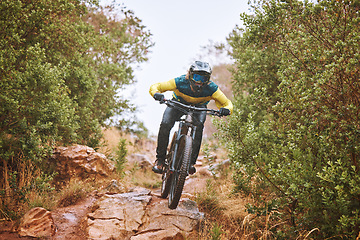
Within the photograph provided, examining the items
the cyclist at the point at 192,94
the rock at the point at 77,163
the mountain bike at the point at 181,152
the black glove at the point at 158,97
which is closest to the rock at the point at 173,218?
the mountain bike at the point at 181,152

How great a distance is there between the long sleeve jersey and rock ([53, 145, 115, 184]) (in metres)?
3.24

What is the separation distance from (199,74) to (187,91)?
539 mm

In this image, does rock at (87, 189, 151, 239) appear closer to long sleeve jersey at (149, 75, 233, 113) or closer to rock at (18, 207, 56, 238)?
rock at (18, 207, 56, 238)

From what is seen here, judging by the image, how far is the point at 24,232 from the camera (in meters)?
4.80

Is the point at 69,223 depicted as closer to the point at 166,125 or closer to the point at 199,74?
the point at 166,125

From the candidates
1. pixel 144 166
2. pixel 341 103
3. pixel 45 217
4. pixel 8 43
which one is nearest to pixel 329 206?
pixel 341 103

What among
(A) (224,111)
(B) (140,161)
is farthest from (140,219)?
(B) (140,161)

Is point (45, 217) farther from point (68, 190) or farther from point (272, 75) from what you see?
point (272, 75)

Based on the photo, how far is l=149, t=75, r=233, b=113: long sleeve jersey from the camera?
581 centimetres

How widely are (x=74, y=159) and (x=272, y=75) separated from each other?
20.0 feet

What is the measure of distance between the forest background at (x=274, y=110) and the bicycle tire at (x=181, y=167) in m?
1.15

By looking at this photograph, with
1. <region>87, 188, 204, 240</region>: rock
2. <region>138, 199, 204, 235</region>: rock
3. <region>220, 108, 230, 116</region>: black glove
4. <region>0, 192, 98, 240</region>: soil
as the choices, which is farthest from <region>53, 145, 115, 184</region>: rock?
<region>220, 108, 230, 116</region>: black glove

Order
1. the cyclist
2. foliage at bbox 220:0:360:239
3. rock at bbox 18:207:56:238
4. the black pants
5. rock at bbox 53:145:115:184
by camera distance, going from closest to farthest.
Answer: foliage at bbox 220:0:360:239 → rock at bbox 18:207:56:238 → the cyclist → the black pants → rock at bbox 53:145:115:184

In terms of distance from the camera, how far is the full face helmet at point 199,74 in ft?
17.6
